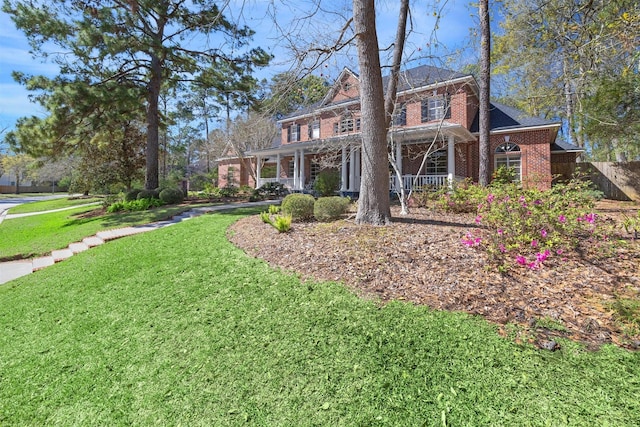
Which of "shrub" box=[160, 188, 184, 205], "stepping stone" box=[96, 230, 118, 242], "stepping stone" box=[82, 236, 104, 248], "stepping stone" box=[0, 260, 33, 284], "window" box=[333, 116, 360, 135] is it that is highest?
"window" box=[333, 116, 360, 135]

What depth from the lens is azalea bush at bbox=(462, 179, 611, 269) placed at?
3.69 m

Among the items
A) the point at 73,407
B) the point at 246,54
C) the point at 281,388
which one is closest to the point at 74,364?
the point at 73,407

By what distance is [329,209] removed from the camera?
6.52 meters

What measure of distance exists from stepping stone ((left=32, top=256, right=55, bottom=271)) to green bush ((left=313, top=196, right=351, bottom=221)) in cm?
583

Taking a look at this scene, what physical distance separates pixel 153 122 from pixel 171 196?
170 inches

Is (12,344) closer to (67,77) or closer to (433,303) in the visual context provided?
(433,303)

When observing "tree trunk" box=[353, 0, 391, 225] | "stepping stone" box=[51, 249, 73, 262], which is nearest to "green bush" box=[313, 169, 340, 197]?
"tree trunk" box=[353, 0, 391, 225]

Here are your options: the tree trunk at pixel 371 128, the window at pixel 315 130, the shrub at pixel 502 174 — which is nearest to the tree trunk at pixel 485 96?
the shrub at pixel 502 174

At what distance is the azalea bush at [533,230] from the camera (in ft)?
12.1

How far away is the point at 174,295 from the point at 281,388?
89.0 inches

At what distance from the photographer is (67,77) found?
12.0 meters

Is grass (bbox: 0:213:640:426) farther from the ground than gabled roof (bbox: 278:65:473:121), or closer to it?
closer to it

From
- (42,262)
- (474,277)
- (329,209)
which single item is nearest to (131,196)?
(42,262)

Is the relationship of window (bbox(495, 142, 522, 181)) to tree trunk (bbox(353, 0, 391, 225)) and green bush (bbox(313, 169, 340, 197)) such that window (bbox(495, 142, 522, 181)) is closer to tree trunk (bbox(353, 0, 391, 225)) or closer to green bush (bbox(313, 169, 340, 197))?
green bush (bbox(313, 169, 340, 197))
